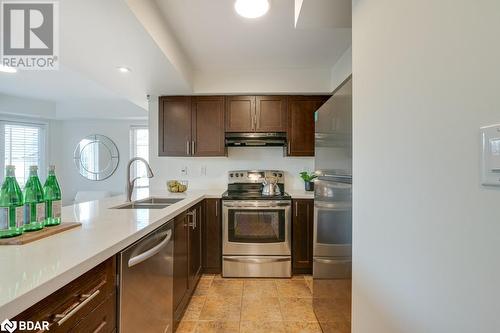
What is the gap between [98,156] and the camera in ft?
17.4

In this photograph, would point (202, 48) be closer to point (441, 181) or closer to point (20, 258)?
point (20, 258)

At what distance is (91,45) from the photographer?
1.91 metres

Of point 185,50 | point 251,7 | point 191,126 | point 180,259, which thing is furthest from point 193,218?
point 251,7

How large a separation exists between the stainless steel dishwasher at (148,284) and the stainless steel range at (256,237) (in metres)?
1.12

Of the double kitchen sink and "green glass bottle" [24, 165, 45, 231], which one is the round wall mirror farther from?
"green glass bottle" [24, 165, 45, 231]

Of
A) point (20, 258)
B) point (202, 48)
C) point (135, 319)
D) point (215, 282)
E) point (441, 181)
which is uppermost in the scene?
point (202, 48)

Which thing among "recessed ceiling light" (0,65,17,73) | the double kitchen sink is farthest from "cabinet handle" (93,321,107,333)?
"recessed ceiling light" (0,65,17,73)

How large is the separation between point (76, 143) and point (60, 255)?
5452mm

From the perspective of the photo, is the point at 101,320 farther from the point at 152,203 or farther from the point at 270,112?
the point at 270,112

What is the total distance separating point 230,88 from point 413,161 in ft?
8.67

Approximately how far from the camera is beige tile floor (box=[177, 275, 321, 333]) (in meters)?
1.91

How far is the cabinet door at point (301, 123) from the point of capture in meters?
3.11

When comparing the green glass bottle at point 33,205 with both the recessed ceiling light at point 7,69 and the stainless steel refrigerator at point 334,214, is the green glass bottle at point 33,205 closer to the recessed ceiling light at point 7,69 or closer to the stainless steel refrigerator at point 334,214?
the stainless steel refrigerator at point 334,214

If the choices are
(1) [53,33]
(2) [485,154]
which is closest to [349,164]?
(2) [485,154]
